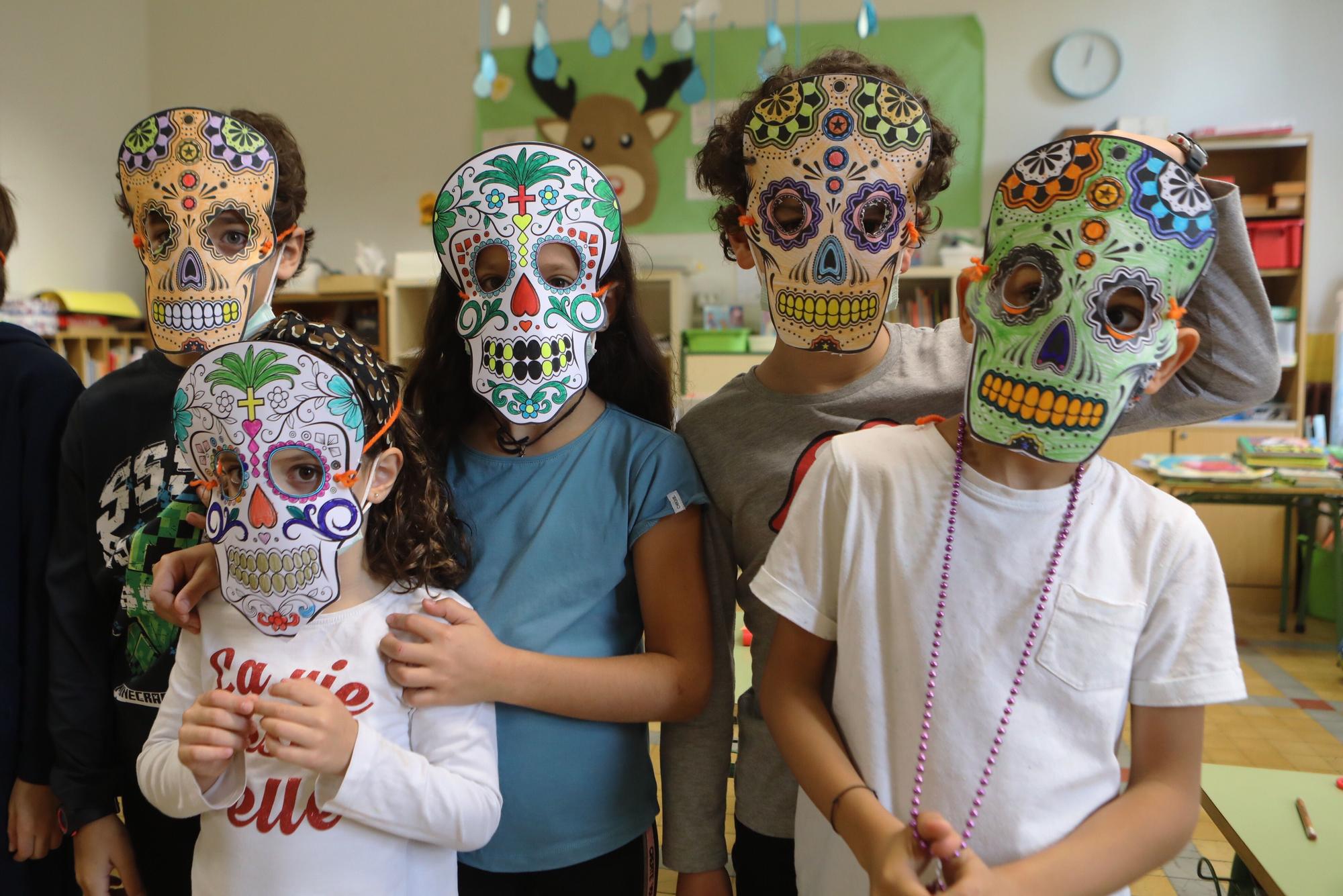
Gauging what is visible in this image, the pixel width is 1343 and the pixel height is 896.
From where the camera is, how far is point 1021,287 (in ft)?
3.13

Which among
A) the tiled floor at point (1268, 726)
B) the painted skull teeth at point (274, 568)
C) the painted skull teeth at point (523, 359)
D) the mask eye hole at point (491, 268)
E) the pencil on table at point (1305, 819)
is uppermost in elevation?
the mask eye hole at point (491, 268)

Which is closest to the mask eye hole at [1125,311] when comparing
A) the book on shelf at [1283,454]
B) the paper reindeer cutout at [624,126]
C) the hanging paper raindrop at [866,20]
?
the hanging paper raindrop at [866,20]

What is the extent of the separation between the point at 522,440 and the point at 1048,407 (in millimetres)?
685

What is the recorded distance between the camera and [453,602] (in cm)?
109

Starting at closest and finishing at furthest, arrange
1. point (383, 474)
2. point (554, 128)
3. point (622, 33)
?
point (383, 474)
point (622, 33)
point (554, 128)

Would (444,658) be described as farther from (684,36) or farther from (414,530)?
(684,36)

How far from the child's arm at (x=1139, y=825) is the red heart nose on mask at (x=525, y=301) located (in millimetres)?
832

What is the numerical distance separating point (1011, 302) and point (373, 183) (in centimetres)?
568

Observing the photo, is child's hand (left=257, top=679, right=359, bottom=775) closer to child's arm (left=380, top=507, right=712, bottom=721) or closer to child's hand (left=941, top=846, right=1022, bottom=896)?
child's arm (left=380, top=507, right=712, bottom=721)

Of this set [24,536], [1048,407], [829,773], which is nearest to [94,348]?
[24,536]

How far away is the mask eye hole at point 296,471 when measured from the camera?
3.35 ft

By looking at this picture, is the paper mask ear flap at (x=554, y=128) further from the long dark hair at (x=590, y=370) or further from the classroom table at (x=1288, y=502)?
the long dark hair at (x=590, y=370)

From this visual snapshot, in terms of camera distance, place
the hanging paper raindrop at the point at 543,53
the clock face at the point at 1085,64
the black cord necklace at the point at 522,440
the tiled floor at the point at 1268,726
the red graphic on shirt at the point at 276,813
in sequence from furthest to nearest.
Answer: the clock face at the point at 1085,64, the hanging paper raindrop at the point at 543,53, the tiled floor at the point at 1268,726, the black cord necklace at the point at 522,440, the red graphic on shirt at the point at 276,813

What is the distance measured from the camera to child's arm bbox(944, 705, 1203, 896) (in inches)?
33.7
